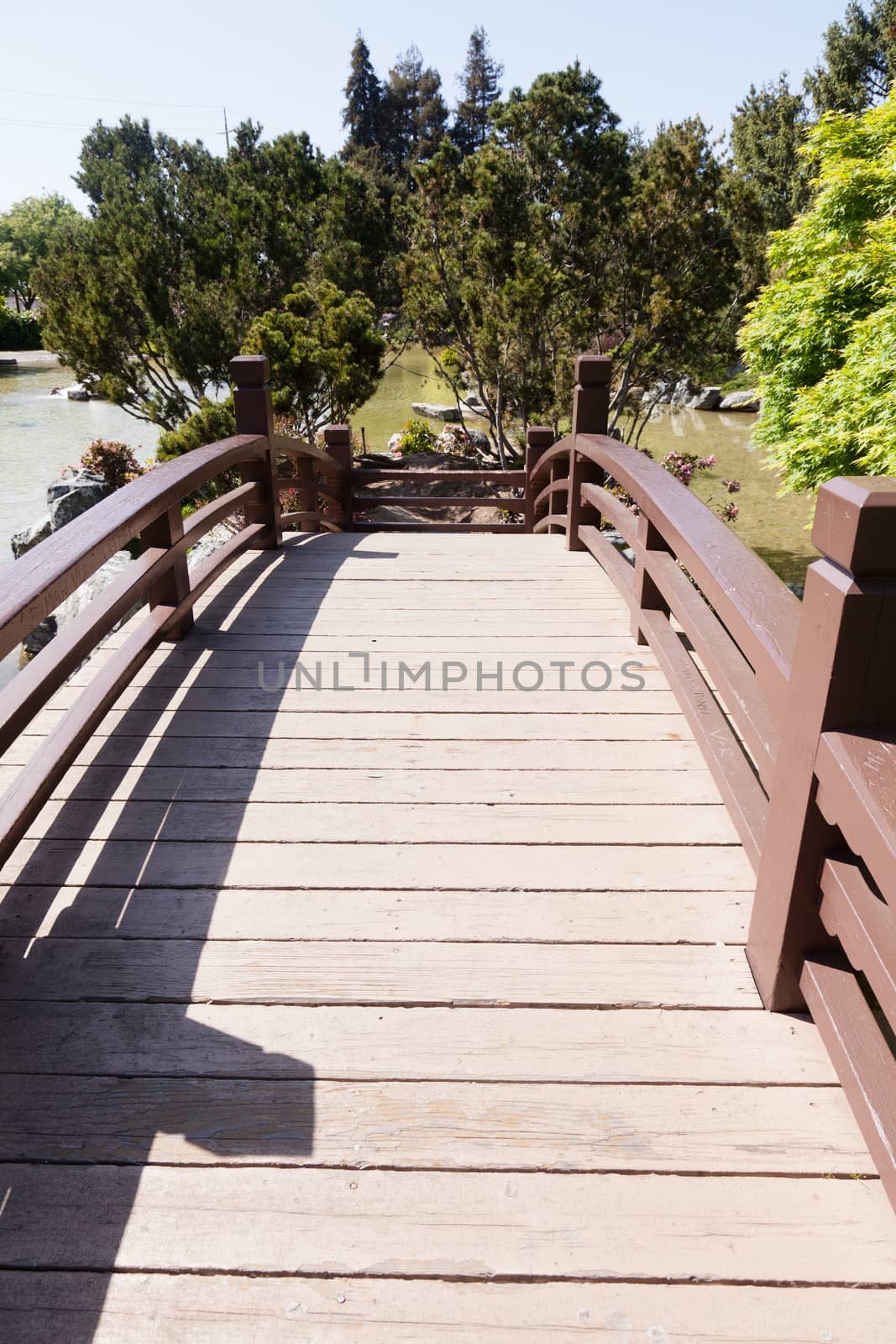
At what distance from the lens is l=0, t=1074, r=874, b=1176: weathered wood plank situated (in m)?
1.57

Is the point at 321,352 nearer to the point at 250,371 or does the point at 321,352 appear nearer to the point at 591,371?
the point at 250,371

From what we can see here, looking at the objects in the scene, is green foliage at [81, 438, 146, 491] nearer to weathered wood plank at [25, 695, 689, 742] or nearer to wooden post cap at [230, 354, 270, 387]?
wooden post cap at [230, 354, 270, 387]

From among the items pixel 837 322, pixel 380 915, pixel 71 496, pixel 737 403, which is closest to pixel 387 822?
pixel 380 915

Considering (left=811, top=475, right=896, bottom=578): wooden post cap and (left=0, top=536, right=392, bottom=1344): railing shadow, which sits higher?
(left=811, top=475, right=896, bottom=578): wooden post cap

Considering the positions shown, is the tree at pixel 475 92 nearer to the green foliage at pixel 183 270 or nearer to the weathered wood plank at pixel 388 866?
the green foliage at pixel 183 270

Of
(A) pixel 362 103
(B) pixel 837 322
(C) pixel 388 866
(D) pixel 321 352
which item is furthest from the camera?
(A) pixel 362 103

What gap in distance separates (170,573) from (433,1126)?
2563mm

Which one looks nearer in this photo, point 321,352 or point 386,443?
point 321,352

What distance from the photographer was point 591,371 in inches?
193

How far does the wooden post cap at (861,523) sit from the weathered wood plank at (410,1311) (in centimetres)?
113

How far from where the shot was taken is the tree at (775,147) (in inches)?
1004

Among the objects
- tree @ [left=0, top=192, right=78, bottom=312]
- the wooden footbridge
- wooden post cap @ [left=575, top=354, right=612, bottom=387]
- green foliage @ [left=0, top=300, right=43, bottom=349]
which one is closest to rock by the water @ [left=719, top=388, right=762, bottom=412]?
wooden post cap @ [left=575, top=354, right=612, bottom=387]

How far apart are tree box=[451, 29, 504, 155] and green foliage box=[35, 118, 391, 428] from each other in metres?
42.6

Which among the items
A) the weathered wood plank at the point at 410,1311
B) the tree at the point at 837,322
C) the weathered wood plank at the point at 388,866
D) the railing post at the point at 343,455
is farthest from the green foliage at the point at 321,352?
the weathered wood plank at the point at 410,1311
